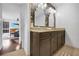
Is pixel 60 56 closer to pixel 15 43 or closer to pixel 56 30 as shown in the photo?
pixel 56 30

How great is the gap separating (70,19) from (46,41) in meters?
0.35

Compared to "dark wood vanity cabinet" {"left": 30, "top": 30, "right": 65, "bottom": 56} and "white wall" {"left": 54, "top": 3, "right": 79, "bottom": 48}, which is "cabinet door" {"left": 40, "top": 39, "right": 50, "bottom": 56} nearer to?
"dark wood vanity cabinet" {"left": 30, "top": 30, "right": 65, "bottom": 56}

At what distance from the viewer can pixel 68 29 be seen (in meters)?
1.08

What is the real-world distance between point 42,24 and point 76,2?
44cm

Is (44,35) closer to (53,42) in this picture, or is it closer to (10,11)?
(53,42)

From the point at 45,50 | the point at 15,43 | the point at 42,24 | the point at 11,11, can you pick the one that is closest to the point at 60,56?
the point at 45,50

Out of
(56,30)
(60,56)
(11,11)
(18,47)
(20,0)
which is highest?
(20,0)

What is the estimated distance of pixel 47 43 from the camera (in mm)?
1095

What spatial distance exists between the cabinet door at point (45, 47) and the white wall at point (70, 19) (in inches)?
8.6

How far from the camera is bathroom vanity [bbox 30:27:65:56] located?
3.53 ft

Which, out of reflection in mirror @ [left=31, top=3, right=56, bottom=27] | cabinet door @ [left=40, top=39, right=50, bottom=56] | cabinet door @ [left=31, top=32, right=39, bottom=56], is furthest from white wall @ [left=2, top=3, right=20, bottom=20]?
cabinet door @ [left=40, top=39, right=50, bottom=56]

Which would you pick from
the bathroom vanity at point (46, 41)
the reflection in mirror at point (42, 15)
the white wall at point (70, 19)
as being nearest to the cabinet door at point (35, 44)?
the bathroom vanity at point (46, 41)

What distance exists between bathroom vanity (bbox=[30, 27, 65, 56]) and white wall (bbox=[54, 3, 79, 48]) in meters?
0.07

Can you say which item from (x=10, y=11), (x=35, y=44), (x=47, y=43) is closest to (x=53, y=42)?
(x=47, y=43)
